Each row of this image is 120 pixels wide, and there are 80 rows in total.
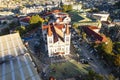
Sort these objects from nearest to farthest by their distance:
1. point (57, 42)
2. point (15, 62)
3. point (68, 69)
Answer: point (15, 62)
point (68, 69)
point (57, 42)

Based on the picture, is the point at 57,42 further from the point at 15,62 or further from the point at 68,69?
the point at 15,62

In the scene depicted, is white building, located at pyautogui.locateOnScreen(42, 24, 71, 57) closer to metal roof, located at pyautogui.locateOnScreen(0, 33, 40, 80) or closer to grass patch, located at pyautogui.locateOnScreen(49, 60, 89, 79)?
grass patch, located at pyautogui.locateOnScreen(49, 60, 89, 79)

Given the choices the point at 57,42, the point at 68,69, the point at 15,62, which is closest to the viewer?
the point at 15,62

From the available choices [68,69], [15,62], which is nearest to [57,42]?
[68,69]

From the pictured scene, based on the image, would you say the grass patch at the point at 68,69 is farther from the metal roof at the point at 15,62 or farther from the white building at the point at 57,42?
the metal roof at the point at 15,62

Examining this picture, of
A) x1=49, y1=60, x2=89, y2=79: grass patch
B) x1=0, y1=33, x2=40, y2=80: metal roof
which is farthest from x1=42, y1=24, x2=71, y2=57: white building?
x1=0, y1=33, x2=40, y2=80: metal roof

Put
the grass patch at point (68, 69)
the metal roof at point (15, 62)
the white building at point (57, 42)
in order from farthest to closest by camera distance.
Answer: the white building at point (57, 42) → the grass patch at point (68, 69) → the metal roof at point (15, 62)

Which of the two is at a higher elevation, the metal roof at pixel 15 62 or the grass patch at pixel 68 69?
the metal roof at pixel 15 62

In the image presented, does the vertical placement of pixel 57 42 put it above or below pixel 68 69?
above

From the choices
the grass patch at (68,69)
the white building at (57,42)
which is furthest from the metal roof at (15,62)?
A: the white building at (57,42)
